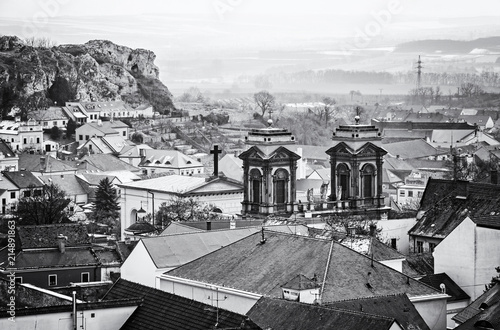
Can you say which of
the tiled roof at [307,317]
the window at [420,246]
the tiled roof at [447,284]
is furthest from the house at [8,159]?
the tiled roof at [307,317]

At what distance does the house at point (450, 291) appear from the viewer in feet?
150

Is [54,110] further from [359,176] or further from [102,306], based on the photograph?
[102,306]

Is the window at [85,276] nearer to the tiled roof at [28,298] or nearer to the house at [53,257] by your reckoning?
the house at [53,257]

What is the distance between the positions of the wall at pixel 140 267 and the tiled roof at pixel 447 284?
873 centimetres

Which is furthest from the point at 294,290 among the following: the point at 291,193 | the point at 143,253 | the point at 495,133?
the point at 495,133

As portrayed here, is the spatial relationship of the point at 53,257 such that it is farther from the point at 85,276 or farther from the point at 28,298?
the point at 28,298

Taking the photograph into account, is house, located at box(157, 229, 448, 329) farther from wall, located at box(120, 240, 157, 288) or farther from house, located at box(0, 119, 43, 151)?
house, located at box(0, 119, 43, 151)

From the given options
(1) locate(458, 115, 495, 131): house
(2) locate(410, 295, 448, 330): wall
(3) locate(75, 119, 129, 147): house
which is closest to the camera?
(2) locate(410, 295, 448, 330): wall

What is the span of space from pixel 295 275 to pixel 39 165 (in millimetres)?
87192

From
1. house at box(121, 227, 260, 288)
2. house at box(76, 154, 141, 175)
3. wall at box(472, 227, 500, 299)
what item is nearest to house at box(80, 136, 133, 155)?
house at box(76, 154, 141, 175)

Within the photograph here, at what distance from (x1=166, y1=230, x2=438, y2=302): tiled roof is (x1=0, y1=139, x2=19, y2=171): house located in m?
81.8

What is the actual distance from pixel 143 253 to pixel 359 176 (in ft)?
83.6

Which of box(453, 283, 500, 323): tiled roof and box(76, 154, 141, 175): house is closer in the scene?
box(453, 283, 500, 323): tiled roof

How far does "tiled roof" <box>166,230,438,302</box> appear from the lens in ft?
Answer: 132
